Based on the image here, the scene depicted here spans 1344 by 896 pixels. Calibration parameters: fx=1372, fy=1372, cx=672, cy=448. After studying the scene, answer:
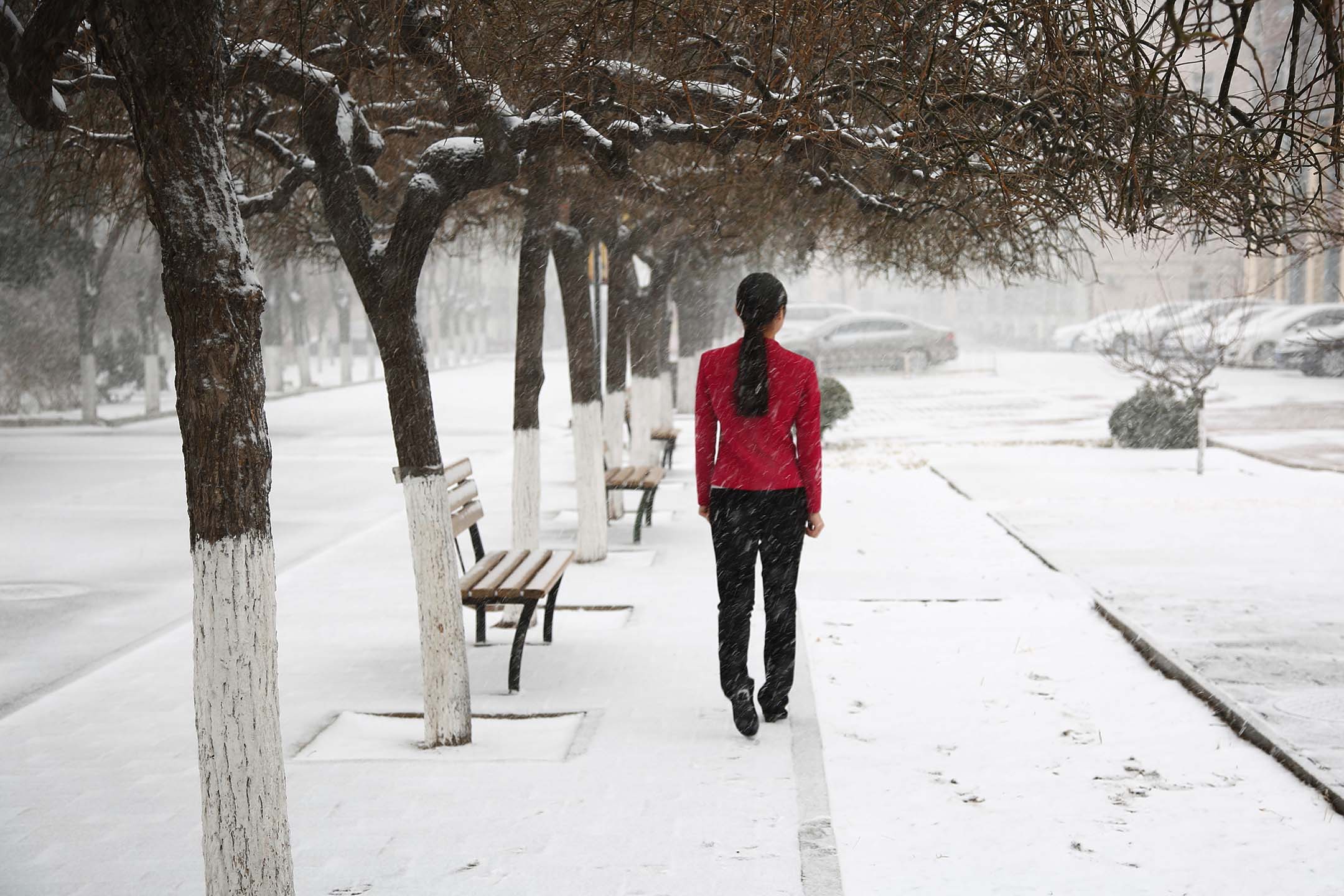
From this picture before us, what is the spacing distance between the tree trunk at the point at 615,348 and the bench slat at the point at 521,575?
5.35 meters

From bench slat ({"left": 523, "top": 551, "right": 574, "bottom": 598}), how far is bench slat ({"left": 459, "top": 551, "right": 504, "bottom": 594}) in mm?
289

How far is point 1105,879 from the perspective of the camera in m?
4.39

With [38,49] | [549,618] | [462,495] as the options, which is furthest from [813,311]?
[38,49]

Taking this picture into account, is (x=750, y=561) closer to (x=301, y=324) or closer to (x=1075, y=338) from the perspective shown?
(x=301, y=324)

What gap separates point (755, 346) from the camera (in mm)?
5746

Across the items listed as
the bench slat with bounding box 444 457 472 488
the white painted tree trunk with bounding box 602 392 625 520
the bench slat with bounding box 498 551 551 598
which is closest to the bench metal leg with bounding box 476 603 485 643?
the bench slat with bounding box 498 551 551 598

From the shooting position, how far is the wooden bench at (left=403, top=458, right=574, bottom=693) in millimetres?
6816

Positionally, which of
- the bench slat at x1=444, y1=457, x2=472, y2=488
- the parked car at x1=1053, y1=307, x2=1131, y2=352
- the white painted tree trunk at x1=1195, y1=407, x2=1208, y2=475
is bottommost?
the white painted tree trunk at x1=1195, y1=407, x2=1208, y2=475

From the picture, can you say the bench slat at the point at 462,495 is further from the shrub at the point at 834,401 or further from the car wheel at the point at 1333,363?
the car wheel at the point at 1333,363

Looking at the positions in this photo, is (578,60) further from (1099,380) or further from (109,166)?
(1099,380)

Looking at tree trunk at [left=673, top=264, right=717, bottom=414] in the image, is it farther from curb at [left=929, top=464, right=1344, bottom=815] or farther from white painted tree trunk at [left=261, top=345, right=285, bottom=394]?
curb at [left=929, top=464, right=1344, bottom=815]

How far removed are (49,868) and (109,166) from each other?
5535mm

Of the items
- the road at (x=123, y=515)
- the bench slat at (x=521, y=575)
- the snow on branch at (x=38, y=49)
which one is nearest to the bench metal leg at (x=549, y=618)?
the bench slat at (x=521, y=575)

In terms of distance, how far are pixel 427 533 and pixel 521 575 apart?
1.21m
